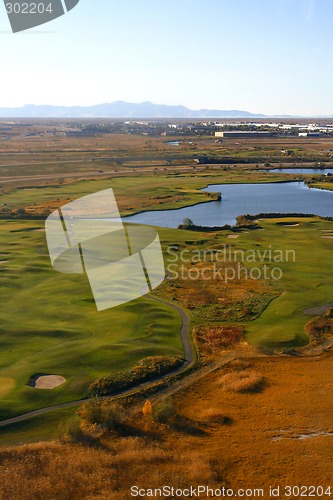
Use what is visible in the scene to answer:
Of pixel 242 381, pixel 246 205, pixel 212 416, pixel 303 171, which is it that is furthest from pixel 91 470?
pixel 303 171

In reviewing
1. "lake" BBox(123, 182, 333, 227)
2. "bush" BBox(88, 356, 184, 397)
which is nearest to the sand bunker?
"bush" BBox(88, 356, 184, 397)

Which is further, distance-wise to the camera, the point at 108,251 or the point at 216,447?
the point at 108,251

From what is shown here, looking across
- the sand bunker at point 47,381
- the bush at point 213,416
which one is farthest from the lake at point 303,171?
the bush at point 213,416

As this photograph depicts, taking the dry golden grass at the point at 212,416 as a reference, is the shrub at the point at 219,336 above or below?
above

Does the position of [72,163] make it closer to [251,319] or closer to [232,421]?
[251,319]

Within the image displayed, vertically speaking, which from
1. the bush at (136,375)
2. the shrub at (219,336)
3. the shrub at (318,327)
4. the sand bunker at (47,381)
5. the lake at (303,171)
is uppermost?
the lake at (303,171)

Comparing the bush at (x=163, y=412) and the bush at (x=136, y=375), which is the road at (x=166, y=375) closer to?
the bush at (x=136, y=375)

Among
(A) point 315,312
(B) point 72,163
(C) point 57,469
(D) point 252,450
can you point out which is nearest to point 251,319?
(A) point 315,312

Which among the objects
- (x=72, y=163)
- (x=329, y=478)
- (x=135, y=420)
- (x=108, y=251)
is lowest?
(x=329, y=478)
